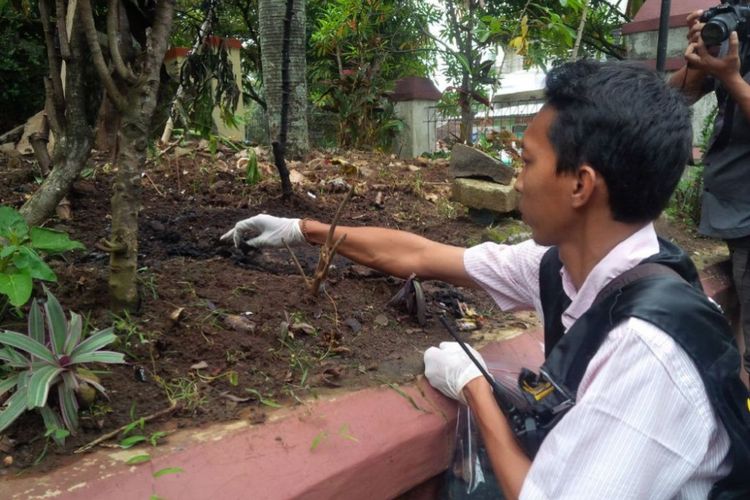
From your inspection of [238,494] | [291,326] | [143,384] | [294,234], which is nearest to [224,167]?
[294,234]

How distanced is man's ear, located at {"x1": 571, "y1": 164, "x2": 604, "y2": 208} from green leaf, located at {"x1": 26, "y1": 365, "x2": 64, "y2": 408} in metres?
1.17

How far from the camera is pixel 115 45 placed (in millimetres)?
1771

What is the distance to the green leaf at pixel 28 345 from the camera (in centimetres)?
137

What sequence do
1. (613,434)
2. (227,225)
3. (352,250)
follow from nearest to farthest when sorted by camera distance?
1. (613,434)
2. (352,250)
3. (227,225)

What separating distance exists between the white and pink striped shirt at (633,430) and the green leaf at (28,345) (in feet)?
3.41

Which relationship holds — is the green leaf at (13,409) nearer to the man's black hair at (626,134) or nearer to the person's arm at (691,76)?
the man's black hair at (626,134)

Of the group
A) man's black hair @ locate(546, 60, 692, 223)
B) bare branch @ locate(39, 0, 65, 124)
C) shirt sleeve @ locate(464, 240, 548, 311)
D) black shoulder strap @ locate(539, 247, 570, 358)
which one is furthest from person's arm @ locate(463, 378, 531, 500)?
bare branch @ locate(39, 0, 65, 124)

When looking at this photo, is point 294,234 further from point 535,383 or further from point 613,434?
point 613,434

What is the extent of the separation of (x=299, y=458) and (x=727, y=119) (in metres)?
2.22

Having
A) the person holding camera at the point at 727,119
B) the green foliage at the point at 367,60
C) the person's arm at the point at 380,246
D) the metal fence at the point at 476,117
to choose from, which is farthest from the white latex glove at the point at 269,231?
the metal fence at the point at 476,117

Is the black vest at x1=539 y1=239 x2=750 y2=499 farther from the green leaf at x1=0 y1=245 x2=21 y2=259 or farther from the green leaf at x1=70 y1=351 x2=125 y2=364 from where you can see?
the green leaf at x1=0 y1=245 x2=21 y2=259

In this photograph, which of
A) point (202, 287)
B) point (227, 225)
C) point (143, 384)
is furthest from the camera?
point (227, 225)

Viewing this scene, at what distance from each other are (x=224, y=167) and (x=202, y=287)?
6.69 feet

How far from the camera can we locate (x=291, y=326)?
77.6 inches
